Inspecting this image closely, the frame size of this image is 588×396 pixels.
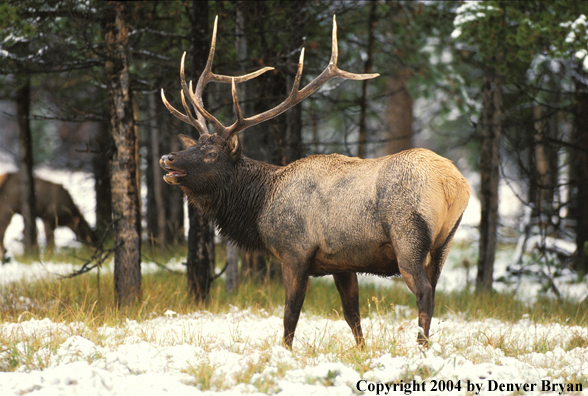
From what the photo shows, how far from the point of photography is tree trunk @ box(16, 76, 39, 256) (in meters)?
10.9

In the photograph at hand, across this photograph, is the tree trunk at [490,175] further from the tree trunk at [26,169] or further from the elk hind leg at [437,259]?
the tree trunk at [26,169]

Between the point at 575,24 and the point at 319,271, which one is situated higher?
the point at 575,24

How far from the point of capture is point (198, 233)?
729cm

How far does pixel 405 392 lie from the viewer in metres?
3.66

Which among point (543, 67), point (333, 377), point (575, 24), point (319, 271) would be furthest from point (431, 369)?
point (543, 67)

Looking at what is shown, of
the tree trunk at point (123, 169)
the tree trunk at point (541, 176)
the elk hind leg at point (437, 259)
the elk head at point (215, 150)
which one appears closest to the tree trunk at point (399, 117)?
the tree trunk at point (541, 176)

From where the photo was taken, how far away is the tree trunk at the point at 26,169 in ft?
35.9

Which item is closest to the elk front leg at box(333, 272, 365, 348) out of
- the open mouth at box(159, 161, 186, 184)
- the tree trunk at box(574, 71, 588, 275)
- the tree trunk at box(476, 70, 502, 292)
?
the open mouth at box(159, 161, 186, 184)

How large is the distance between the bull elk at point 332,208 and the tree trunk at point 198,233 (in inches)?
63.2

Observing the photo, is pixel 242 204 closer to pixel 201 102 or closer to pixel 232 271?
pixel 201 102

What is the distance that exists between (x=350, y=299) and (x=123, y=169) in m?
3.50

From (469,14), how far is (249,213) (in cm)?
450

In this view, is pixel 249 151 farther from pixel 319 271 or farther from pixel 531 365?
pixel 531 365

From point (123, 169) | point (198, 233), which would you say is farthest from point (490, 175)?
point (123, 169)
